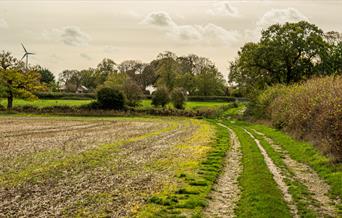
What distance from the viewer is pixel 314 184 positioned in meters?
19.3

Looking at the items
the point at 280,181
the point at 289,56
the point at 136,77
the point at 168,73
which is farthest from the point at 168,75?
the point at 280,181

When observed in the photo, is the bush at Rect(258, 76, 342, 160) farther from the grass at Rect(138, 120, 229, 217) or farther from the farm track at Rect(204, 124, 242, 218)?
the grass at Rect(138, 120, 229, 217)

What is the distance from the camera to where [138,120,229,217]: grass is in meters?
14.2

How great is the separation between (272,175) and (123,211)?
9.10 metres

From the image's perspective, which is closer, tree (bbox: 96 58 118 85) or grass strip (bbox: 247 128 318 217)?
grass strip (bbox: 247 128 318 217)

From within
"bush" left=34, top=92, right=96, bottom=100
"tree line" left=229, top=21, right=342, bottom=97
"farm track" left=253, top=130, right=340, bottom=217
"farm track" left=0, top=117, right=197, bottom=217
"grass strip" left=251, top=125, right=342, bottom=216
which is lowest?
"farm track" left=0, top=117, right=197, bottom=217

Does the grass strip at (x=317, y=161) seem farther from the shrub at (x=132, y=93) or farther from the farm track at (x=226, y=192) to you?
the shrub at (x=132, y=93)

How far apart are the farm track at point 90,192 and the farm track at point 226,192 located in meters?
2.33

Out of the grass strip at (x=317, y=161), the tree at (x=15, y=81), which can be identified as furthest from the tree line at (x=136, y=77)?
the grass strip at (x=317, y=161)

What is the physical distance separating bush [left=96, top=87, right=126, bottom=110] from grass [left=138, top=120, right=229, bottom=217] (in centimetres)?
6918

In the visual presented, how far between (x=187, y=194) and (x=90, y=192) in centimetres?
357

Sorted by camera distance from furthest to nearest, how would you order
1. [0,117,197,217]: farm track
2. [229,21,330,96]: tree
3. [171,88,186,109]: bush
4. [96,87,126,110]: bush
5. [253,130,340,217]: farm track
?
[171,88,186,109]: bush
[96,87,126,110]: bush
[229,21,330,96]: tree
[253,130,340,217]: farm track
[0,117,197,217]: farm track

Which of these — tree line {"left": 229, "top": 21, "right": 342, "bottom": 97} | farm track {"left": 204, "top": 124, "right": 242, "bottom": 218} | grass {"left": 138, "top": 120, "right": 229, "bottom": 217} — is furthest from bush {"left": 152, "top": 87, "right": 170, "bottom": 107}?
grass {"left": 138, "top": 120, "right": 229, "bottom": 217}

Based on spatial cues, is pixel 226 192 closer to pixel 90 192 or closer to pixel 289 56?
pixel 90 192
